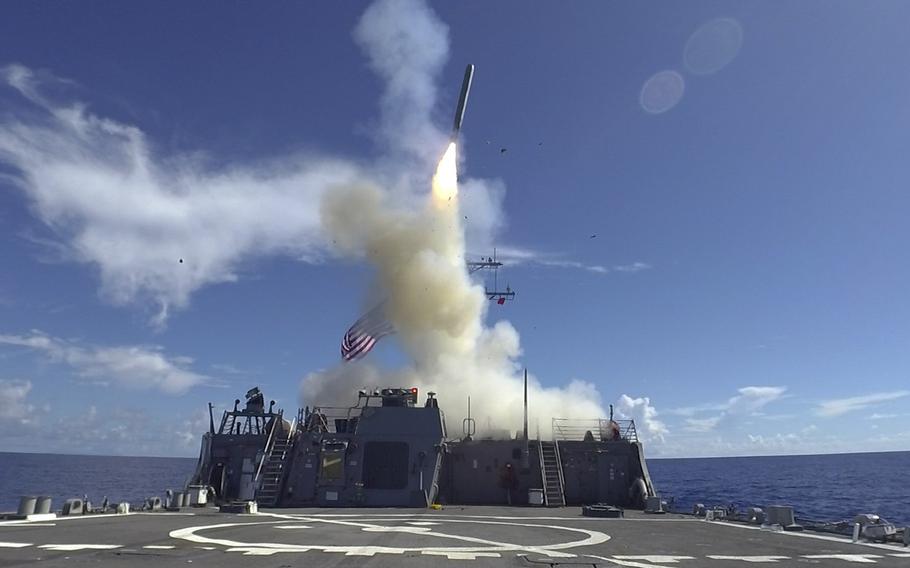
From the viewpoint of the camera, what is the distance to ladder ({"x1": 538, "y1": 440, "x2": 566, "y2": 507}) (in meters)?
27.7

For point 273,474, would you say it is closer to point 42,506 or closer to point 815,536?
point 42,506

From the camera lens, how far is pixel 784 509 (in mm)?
20406

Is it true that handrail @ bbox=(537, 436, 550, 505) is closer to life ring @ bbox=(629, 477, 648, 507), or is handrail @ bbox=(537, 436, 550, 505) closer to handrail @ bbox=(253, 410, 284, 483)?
life ring @ bbox=(629, 477, 648, 507)

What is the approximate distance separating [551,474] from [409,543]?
50.5 ft

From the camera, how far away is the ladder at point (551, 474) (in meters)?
27.7

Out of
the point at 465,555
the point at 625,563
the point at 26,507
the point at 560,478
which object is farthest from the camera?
the point at 560,478

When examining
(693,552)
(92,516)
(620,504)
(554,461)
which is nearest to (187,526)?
(92,516)

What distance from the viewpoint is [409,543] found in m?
14.6

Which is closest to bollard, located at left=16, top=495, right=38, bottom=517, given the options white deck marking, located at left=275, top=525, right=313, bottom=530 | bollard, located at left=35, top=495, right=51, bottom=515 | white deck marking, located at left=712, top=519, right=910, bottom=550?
bollard, located at left=35, top=495, right=51, bottom=515

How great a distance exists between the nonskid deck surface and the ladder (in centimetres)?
610

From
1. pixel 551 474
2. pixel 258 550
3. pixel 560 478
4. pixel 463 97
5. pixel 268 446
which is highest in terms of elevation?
pixel 463 97

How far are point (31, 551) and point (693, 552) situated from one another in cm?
1289

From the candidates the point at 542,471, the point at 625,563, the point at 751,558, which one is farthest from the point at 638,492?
the point at 625,563

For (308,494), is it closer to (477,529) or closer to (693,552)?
(477,529)
